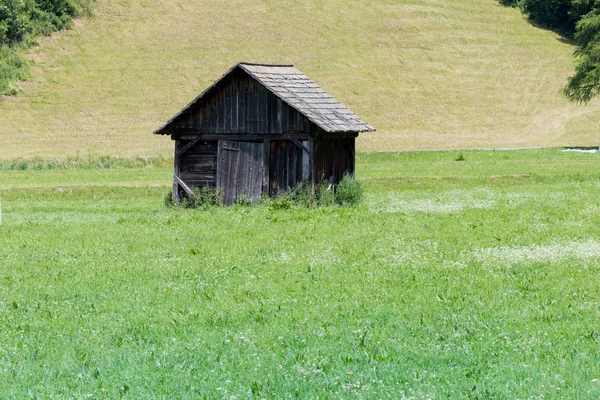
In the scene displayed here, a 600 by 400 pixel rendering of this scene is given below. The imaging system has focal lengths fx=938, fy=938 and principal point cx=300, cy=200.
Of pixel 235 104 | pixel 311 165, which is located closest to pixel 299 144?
pixel 311 165

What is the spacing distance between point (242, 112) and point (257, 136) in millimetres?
1121

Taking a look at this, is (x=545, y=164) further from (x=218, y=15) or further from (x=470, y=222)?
(x=218, y=15)

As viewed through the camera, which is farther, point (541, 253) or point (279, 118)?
point (279, 118)

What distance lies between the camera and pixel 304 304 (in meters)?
14.1

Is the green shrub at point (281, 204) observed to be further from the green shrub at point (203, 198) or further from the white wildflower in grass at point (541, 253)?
the white wildflower in grass at point (541, 253)

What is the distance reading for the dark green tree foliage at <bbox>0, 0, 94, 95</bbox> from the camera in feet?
253

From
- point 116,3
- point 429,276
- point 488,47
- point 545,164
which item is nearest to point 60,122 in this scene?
point 116,3

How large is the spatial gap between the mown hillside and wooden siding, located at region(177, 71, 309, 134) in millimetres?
22339

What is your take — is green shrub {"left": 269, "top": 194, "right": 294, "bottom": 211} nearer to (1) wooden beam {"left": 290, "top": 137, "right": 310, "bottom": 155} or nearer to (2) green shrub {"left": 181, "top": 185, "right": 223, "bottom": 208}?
(1) wooden beam {"left": 290, "top": 137, "right": 310, "bottom": 155}

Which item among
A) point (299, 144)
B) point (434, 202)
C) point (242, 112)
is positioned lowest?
point (434, 202)

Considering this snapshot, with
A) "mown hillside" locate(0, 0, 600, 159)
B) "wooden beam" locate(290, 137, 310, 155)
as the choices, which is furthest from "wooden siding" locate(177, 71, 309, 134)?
"mown hillside" locate(0, 0, 600, 159)

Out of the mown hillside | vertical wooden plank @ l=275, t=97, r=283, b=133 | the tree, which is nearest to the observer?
vertical wooden plank @ l=275, t=97, r=283, b=133

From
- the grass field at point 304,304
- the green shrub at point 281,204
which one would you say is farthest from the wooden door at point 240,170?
the grass field at point 304,304

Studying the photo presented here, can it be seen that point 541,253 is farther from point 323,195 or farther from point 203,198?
point 203,198
